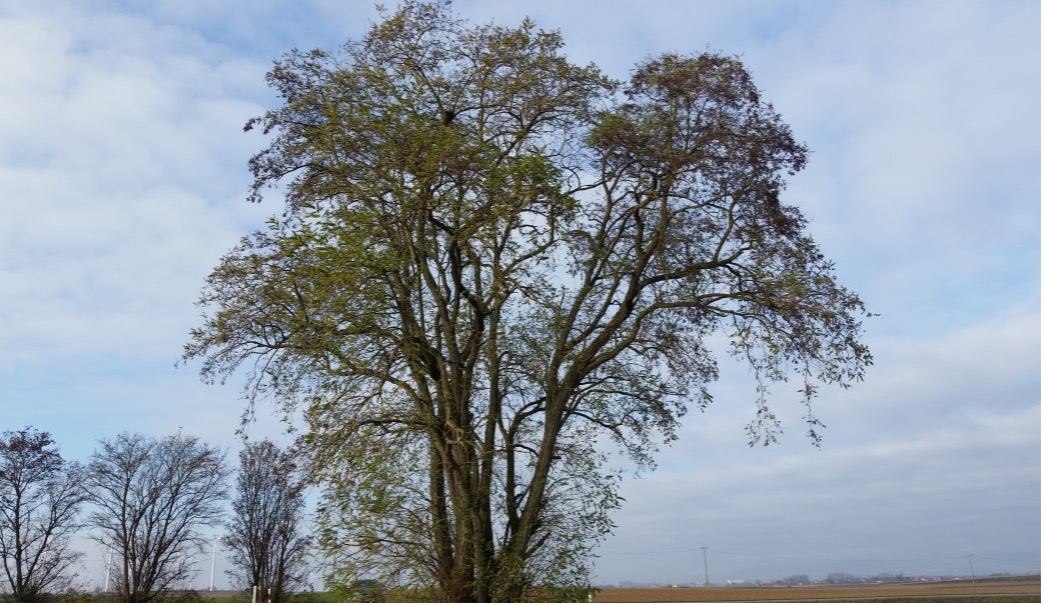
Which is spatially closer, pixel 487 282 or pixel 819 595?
pixel 487 282

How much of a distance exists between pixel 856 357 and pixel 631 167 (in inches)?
212

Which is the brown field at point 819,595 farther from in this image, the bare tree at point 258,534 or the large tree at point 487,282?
the bare tree at point 258,534

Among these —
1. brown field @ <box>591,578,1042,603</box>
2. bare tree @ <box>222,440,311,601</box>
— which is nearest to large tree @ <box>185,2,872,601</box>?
brown field @ <box>591,578,1042,603</box>

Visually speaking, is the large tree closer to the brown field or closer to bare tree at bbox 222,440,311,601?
the brown field

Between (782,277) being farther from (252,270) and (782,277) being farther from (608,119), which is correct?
(252,270)

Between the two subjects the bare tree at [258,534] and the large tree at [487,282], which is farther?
the bare tree at [258,534]

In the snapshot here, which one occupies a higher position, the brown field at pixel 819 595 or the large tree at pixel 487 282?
the large tree at pixel 487 282

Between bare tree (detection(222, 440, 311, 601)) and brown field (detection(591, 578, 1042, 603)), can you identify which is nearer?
brown field (detection(591, 578, 1042, 603))

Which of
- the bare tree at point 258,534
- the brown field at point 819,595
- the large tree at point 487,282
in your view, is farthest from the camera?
the bare tree at point 258,534

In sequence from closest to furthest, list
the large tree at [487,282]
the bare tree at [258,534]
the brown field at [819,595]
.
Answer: the large tree at [487,282]
the brown field at [819,595]
the bare tree at [258,534]

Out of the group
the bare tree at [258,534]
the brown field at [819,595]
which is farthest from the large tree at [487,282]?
the bare tree at [258,534]

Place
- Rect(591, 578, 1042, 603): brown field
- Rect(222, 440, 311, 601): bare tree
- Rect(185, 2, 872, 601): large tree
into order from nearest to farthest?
1. Rect(185, 2, 872, 601): large tree
2. Rect(591, 578, 1042, 603): brown field
3. Rect(222, 440, 311, 601): bare tree

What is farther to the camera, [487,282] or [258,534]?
[258,534]

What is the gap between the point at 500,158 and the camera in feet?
56.5
